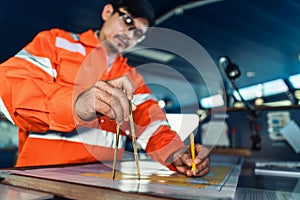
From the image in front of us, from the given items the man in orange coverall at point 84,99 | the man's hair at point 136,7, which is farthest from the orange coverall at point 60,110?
the man's hair at point 136,7

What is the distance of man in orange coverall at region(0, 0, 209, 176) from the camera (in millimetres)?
593

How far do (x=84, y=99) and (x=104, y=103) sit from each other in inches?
2.0

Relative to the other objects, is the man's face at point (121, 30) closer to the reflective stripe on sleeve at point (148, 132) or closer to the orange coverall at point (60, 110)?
the orange coverall at point (60, 110)

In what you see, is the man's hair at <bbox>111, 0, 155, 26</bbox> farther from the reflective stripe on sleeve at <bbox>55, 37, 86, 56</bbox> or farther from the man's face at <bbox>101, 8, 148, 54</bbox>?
the reflective stripe on sleeve at <bbox>55, 37, 86, 56</bbox>

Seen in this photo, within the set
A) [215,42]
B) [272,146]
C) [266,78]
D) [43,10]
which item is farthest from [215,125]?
[266,78]

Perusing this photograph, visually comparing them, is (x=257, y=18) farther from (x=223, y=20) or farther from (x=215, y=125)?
(x=215, y=125)

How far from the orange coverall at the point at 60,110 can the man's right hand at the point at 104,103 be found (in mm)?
26

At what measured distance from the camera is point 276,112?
1590 millimetres

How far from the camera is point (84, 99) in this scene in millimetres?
575

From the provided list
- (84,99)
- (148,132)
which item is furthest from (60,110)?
(148,132)

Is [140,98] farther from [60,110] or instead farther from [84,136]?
[60,110]

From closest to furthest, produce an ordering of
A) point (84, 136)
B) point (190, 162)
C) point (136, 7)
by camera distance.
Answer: point (190, 162) → point (84, 136) → point (136, 7)

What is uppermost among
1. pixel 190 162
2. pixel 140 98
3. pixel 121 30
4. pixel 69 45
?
pixel 121 30

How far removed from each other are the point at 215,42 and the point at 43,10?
275 centimetres
